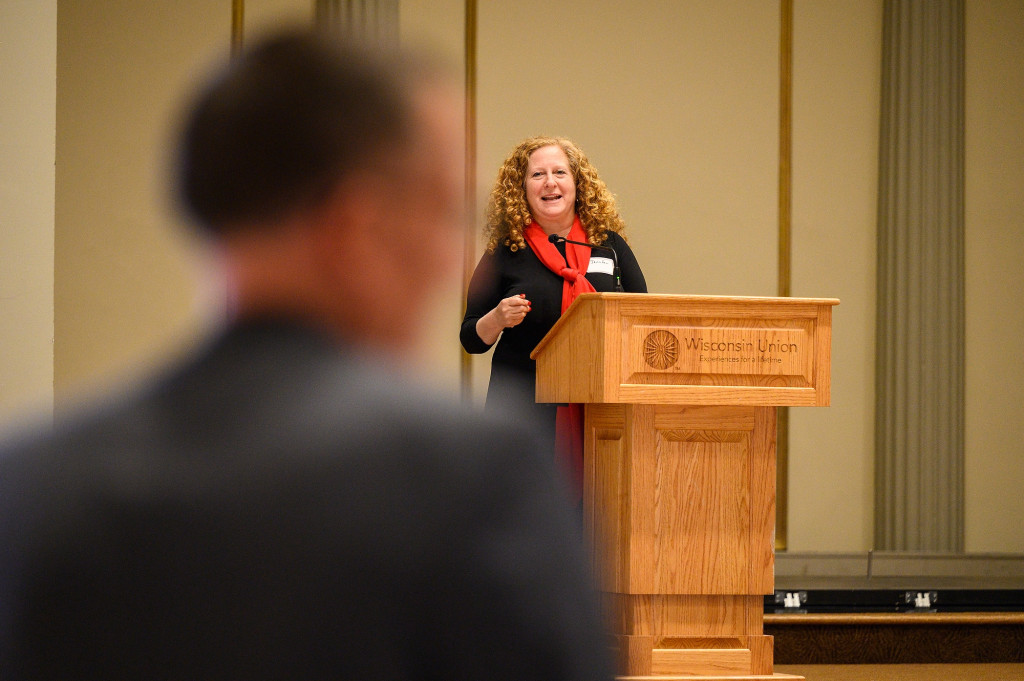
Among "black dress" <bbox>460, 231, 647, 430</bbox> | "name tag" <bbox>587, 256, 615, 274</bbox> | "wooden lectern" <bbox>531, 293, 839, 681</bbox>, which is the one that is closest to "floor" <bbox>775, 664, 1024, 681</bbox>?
"wooden lectern" <bbox>531, 293, 839, 681</bbox>

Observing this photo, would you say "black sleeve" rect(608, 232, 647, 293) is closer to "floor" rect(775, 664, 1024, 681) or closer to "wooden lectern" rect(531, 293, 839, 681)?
"wooden lectern" rect(531, 293, 839, 681)

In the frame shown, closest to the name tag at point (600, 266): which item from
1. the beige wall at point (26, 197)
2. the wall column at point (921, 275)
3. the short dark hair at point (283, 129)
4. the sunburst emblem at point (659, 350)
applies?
the sunburst emblem at point (659, 350)

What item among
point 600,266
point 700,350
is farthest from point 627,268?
point 700,350

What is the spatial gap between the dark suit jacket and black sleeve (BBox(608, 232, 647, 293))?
2570 mm

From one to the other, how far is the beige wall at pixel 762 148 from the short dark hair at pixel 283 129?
15.6 ft

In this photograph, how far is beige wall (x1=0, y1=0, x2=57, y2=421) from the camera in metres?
2.67

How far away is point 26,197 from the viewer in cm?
271

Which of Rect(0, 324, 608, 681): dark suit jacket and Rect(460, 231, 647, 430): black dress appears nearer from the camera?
Rect(0, 324, 608, 681): dark suit jacket

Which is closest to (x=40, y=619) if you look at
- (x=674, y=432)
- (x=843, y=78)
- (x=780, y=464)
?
(x=674, y=432)

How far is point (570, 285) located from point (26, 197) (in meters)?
1.52

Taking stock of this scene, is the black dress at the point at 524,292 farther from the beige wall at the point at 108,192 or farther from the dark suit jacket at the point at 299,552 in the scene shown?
the beige wall at the point at 108,192

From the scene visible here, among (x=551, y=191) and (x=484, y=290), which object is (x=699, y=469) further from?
(x=551, y=191)

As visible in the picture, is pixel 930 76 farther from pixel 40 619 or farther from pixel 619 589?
pixel 40 619

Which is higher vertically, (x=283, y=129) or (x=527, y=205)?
(x=527, y=205)
